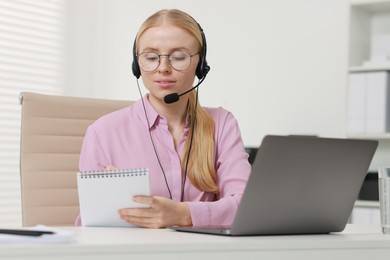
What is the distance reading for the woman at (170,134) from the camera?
1.84 m

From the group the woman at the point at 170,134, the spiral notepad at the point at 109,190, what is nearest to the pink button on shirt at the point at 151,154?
the woman at the point at 170,134

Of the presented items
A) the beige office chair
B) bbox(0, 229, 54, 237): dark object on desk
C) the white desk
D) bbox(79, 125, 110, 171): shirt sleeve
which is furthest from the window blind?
bbox(0, 229, 54, 237): dark object on desk

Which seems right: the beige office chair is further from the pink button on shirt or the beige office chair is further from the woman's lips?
the woman's lips

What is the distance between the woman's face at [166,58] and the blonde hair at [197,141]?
0.02 m

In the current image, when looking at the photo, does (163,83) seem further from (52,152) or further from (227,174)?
(52,152)

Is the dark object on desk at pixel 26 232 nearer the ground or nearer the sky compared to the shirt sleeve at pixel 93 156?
nearer the ground

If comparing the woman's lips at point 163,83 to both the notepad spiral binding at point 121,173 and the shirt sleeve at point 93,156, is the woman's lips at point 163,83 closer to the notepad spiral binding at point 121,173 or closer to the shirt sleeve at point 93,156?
the shirt sleeve at point 93,156

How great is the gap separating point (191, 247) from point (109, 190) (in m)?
0.37

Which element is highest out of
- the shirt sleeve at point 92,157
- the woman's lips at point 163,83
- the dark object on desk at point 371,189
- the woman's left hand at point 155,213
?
the woman's lips at point 163,83

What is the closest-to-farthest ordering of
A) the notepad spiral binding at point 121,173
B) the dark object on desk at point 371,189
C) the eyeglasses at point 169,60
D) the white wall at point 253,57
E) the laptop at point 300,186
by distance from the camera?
1. the laptop at point 300,186
2. the notepad spiral binding at point 121,173
3. the eyeglasses at point 169,60
4. the dark object on desk at point 371,189
5. the white wall at point 253,57

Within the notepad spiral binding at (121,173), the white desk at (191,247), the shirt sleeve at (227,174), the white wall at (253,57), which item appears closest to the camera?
the white desk at (191,247)

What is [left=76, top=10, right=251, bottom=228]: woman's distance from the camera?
1845 millimetres

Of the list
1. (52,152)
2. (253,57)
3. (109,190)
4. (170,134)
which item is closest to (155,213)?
(109,190)

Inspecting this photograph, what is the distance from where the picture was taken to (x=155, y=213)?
4.92 ft
